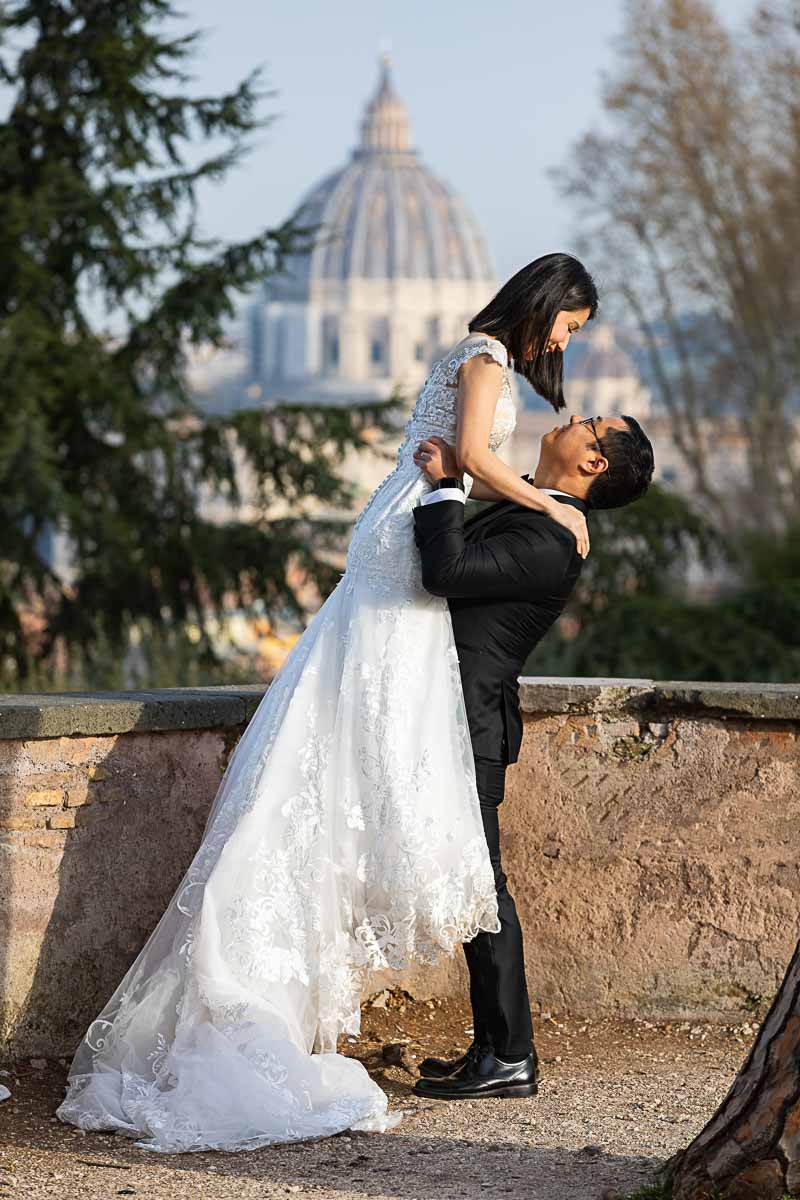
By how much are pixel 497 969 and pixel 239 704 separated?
102 centimetres

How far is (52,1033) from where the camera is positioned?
164 inches

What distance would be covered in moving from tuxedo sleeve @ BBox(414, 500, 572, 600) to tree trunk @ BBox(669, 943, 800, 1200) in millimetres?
1083

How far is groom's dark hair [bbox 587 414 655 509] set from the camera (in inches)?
151

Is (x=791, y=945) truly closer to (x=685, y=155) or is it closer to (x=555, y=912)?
(x=555, y=912)

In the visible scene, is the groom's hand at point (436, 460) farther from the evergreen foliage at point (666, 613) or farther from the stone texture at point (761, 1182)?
the evergreen foliage at point (666, 613)

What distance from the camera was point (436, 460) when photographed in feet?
12.4

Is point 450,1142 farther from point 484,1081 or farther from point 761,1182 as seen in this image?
point 761,1182

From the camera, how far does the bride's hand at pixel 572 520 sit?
12.3ft

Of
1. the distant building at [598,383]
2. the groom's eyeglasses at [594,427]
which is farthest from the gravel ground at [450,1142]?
the distant building at [598,383]

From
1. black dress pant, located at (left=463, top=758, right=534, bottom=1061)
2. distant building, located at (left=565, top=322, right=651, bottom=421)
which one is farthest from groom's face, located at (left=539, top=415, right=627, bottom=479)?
distant building, located at (left=565, top=322, right=651, bottom=421)

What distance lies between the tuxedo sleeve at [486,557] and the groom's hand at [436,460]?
9cm

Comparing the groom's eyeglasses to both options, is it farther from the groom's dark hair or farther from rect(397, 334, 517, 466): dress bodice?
rect(397, 334, 517, 466): dress bodice

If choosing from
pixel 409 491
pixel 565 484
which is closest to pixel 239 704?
pixel 409 491

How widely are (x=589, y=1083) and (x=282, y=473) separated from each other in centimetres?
1119
